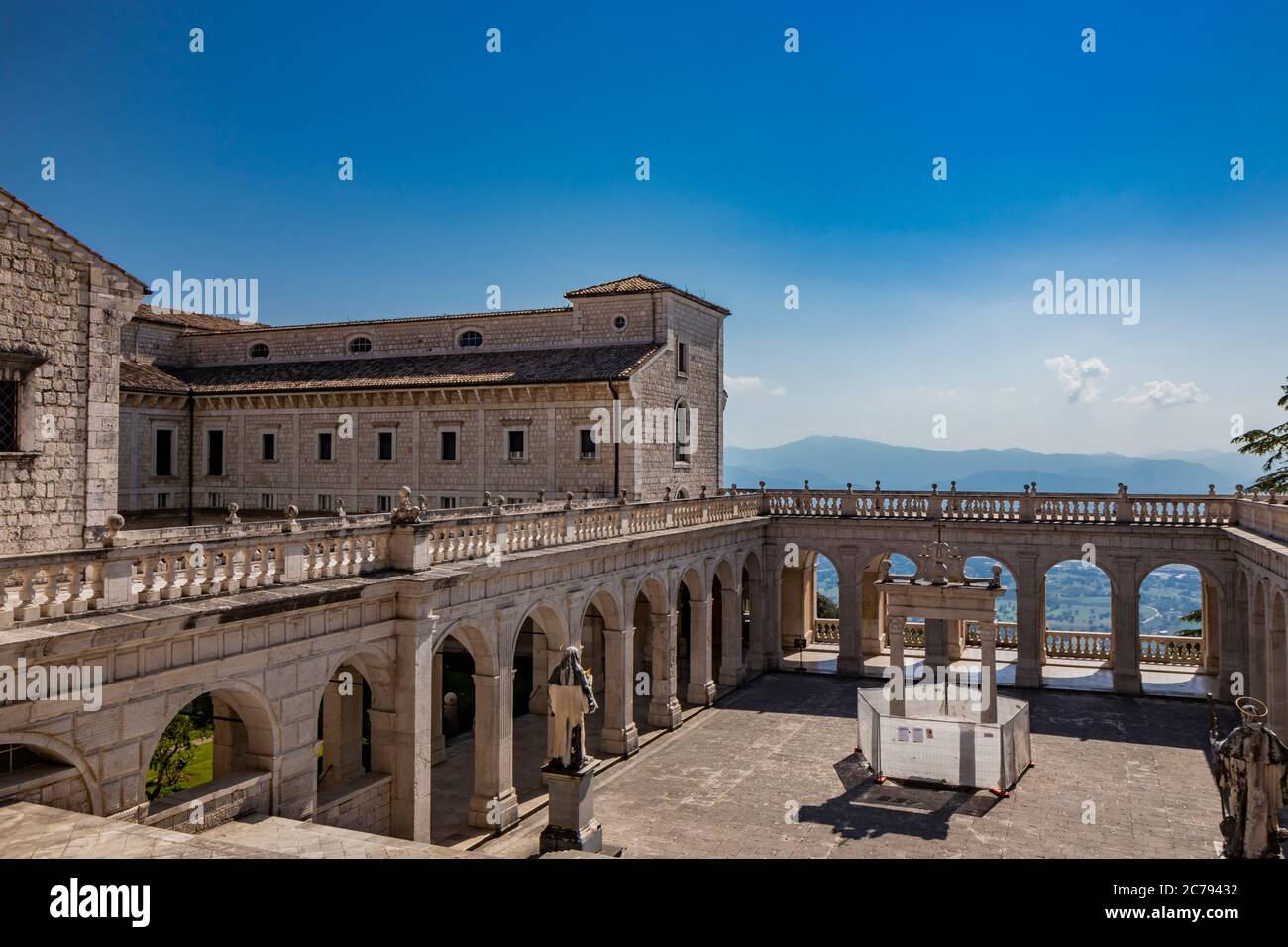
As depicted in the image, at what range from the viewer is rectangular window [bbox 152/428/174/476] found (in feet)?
126

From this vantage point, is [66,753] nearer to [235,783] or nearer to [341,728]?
[235,783]

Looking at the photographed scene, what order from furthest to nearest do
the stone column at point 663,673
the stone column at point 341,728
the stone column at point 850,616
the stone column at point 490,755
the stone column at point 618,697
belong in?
the stone column at point 850,616
the stone column at point 663,673
the stone column at point 618,697
the stone column at point 341,728
the stone column at point 490,755

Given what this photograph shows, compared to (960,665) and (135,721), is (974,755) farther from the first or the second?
(135,721)

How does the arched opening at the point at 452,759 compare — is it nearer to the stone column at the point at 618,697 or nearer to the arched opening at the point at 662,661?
the stone column at the point at 618,697

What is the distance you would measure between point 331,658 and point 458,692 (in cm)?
2072

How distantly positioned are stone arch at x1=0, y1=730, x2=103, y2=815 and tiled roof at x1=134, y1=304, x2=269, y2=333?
34.9 meters

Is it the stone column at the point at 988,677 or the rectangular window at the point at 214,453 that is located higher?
the rectangular window at the point at 214,453

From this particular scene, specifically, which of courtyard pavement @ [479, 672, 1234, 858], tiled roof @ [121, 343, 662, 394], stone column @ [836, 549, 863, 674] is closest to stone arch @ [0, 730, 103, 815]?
courtyard pavement @ [479, 672, 1234, 858]

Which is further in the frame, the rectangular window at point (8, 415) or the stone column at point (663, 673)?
the stone column at point (663, 673)

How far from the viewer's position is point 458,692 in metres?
34.5

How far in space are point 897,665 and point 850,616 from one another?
9711 mm

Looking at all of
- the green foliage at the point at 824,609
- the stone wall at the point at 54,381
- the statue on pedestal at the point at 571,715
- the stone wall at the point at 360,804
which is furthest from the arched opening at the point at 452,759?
the green foliage at the point at 824,609

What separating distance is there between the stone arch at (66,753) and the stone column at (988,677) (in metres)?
19.8

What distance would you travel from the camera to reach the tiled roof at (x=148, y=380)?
1459 inches
